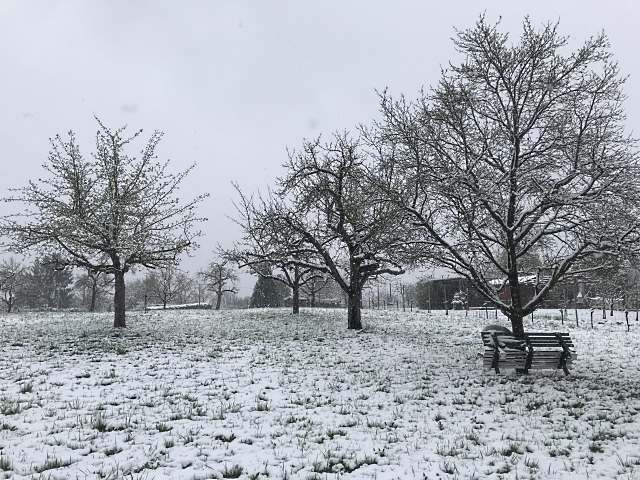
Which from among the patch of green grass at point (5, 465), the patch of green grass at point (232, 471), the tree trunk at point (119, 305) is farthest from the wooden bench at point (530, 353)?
the tree trunk at point (119, 305)

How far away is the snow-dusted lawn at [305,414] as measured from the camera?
466 cm

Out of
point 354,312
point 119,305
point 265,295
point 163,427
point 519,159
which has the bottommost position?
point 163,427

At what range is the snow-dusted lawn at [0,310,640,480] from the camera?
→ 466 cm

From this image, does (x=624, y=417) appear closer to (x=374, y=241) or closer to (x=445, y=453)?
(x=445, y=453)

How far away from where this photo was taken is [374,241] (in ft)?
39.3

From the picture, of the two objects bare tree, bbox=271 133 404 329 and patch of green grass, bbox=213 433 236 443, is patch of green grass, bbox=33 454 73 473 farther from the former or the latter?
bare tree, bbox=271 133 404 329

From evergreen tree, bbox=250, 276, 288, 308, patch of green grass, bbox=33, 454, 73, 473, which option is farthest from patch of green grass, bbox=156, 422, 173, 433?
evergreen tree, bbox=250, 276, 288, 308

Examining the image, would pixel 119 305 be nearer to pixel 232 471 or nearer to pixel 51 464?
pixel 51 464

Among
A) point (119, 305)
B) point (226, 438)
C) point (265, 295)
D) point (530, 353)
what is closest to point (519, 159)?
point (530, 353)

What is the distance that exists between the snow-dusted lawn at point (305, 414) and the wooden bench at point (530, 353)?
34 centimetres

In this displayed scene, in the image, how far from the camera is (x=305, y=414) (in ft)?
21.6

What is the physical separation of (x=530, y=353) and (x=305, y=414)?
6.03 meters

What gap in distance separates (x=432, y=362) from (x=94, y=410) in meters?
8.28

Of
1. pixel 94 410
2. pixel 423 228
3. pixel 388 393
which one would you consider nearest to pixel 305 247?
pixel 423 228
